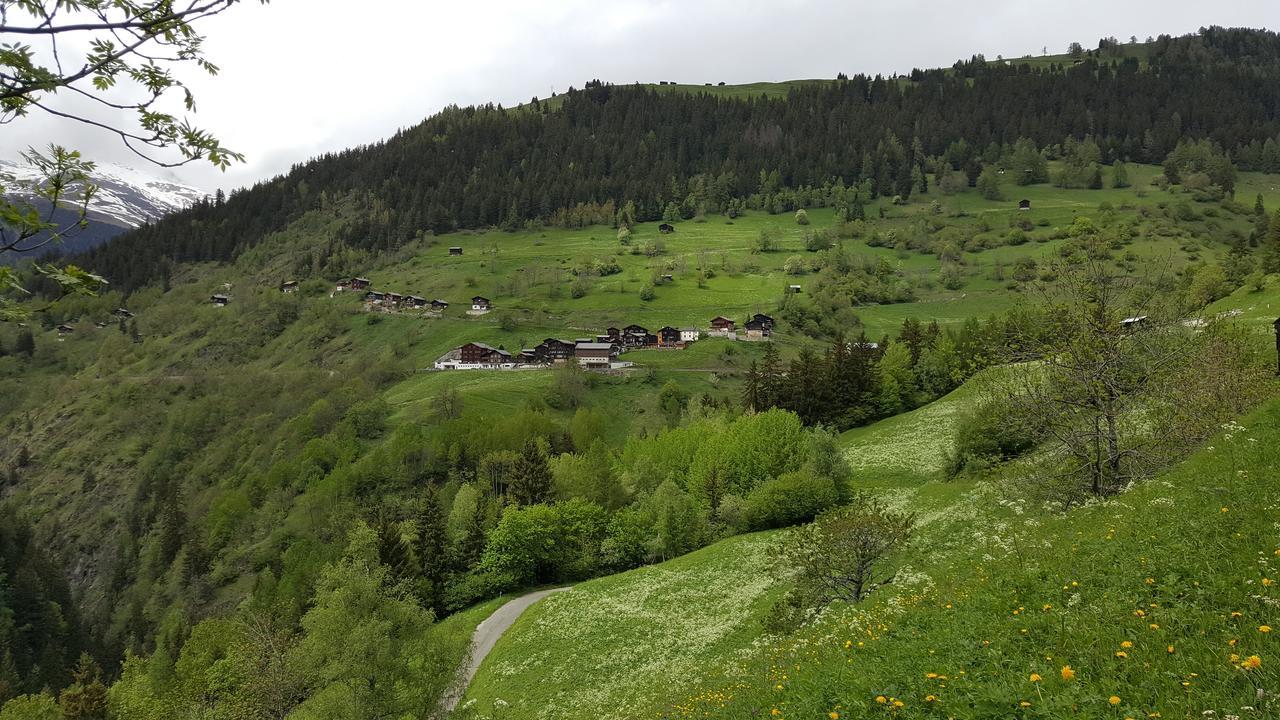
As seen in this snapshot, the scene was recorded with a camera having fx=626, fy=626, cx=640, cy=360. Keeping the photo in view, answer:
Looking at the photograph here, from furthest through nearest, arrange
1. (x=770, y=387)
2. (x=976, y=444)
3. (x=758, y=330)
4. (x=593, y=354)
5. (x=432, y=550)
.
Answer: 1. (x=758, y=330)
2. (x=593, y=354)
3. (x=770, y=387)
4. (x=432, y=550)
5. (x=976, y=444)

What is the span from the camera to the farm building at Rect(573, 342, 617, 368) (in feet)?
437

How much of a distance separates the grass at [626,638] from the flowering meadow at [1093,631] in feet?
41.7

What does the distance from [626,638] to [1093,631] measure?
3085 cm

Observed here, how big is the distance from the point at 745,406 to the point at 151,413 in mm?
153234

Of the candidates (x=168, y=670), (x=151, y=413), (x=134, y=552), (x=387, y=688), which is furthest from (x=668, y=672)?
(x=151, y=413)

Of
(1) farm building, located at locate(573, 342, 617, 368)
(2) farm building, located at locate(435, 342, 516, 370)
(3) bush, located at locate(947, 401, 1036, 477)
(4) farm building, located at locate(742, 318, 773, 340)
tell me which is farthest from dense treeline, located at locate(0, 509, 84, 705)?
(4) farm building, located at locate(742, 318, 773, 340)

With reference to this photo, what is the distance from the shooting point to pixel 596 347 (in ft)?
443

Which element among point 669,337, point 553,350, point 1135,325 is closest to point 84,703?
point 1135,325

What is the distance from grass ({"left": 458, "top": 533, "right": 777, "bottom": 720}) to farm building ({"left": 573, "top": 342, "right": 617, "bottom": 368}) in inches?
3317

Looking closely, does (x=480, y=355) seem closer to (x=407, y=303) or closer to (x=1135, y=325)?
(x=407, y=303)

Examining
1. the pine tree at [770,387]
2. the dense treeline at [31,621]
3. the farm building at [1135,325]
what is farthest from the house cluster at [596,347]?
the farm building at [1135,325]

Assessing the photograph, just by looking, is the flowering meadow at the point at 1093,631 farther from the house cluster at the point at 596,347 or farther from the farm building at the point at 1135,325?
the house cluster at the point at 596,347

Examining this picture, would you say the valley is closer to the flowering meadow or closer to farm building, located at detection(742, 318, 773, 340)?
the flowering meadow

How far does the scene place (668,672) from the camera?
96.5ft
